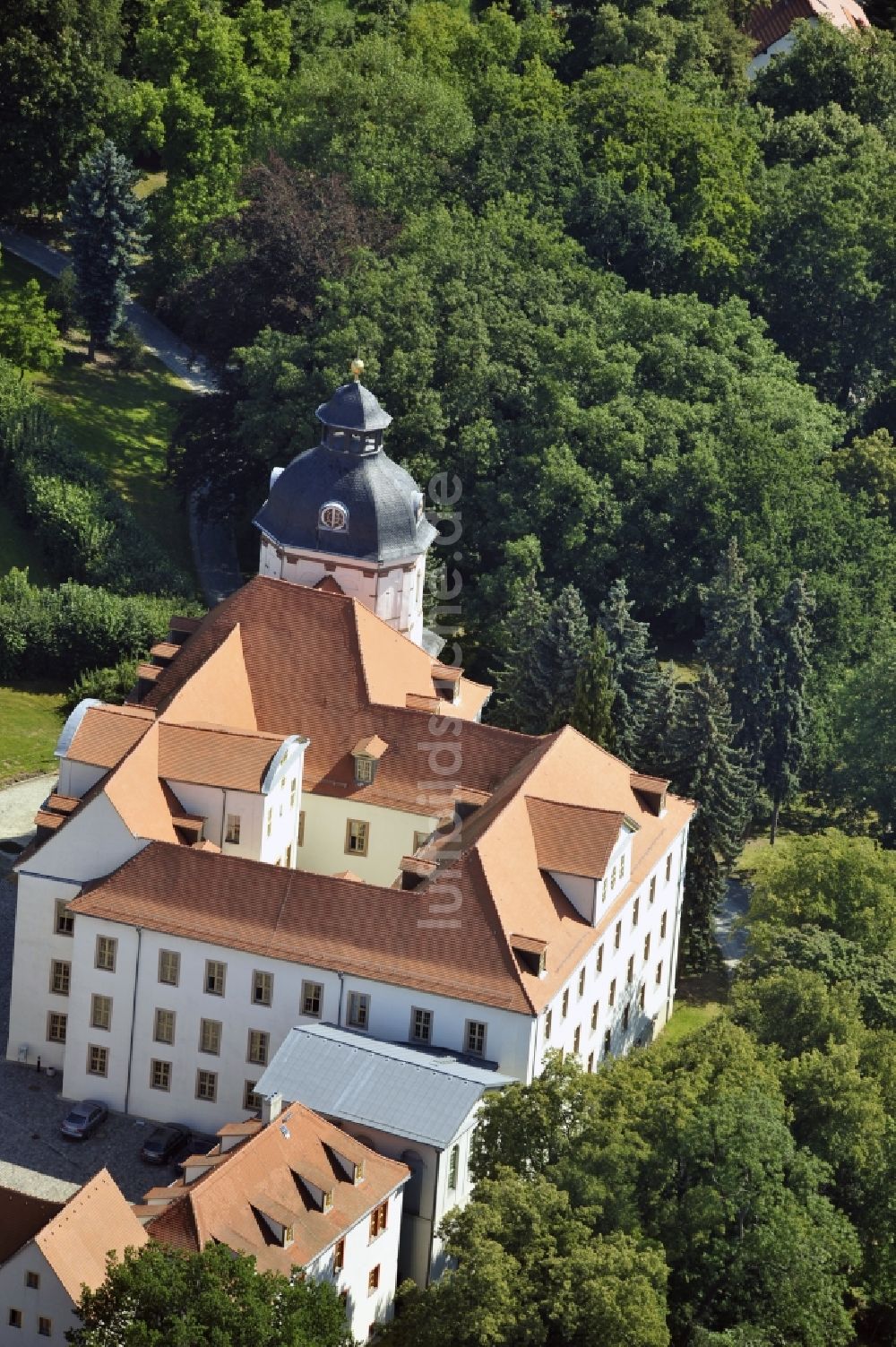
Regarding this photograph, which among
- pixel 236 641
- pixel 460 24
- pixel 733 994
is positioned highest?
pixel 460 24

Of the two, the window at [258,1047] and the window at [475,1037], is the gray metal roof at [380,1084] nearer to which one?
the window at [475,1037]

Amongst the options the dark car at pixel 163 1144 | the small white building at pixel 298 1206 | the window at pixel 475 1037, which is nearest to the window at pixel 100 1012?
the dark car at pixel 163 1144

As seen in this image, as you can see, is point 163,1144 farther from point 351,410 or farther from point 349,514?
point 351,410

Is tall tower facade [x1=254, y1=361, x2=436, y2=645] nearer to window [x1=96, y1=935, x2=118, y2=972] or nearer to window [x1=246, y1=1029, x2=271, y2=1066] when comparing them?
window [x1=96, y1=935, x2=118, y2=972]

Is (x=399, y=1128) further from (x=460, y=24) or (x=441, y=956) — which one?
(x=460, y=24)

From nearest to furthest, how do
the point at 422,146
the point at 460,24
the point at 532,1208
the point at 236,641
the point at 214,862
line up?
the point at 532,1208, the point at 214,862, the point at 236,641, the point at 422,146, the point at 460,24

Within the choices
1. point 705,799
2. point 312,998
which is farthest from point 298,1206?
point 705,799

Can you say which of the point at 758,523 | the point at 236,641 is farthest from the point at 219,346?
the point at 236,641
